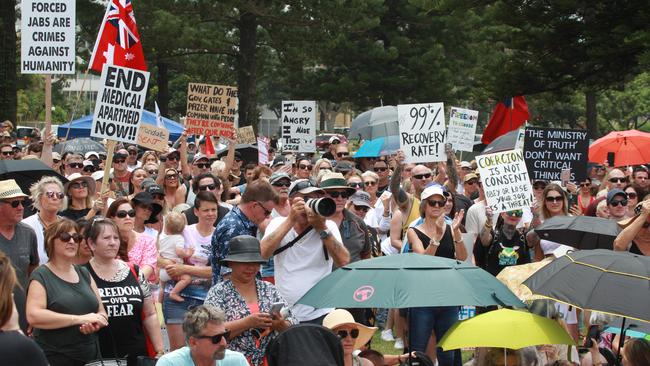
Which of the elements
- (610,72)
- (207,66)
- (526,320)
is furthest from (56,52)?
(207,66)

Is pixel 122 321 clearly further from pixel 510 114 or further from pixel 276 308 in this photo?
pixel 510 114

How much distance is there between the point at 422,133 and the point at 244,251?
26.0 feet

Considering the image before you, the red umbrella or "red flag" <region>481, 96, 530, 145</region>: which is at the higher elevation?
"red flag" <region>481, 96, 530, 145</region>

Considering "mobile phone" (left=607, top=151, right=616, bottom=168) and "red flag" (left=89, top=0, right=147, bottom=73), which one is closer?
"red flag" (left=89, top=0, right=147, bottom=73)

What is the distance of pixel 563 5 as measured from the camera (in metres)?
23.1

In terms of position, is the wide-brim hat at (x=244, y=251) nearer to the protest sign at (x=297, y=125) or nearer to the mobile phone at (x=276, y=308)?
the mobile phone at (x=276, y=308)

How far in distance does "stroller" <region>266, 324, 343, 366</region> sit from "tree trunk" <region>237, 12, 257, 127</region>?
29.7 meters

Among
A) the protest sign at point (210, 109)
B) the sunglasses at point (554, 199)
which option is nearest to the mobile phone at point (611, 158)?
the protest sign at point (210, 109)

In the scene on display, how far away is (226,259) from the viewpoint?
6980 mm

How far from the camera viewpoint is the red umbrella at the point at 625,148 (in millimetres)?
19812

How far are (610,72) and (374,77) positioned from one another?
2190cm

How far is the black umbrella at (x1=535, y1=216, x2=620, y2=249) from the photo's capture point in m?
9.84

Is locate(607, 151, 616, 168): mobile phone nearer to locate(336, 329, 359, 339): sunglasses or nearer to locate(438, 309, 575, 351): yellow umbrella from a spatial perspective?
locate(438, 309, 575, 351): yellow umbrella

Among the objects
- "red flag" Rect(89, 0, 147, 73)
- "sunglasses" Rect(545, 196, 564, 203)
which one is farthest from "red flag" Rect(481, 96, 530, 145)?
"sunglasses" Rect(545, 196, 564, 203)
